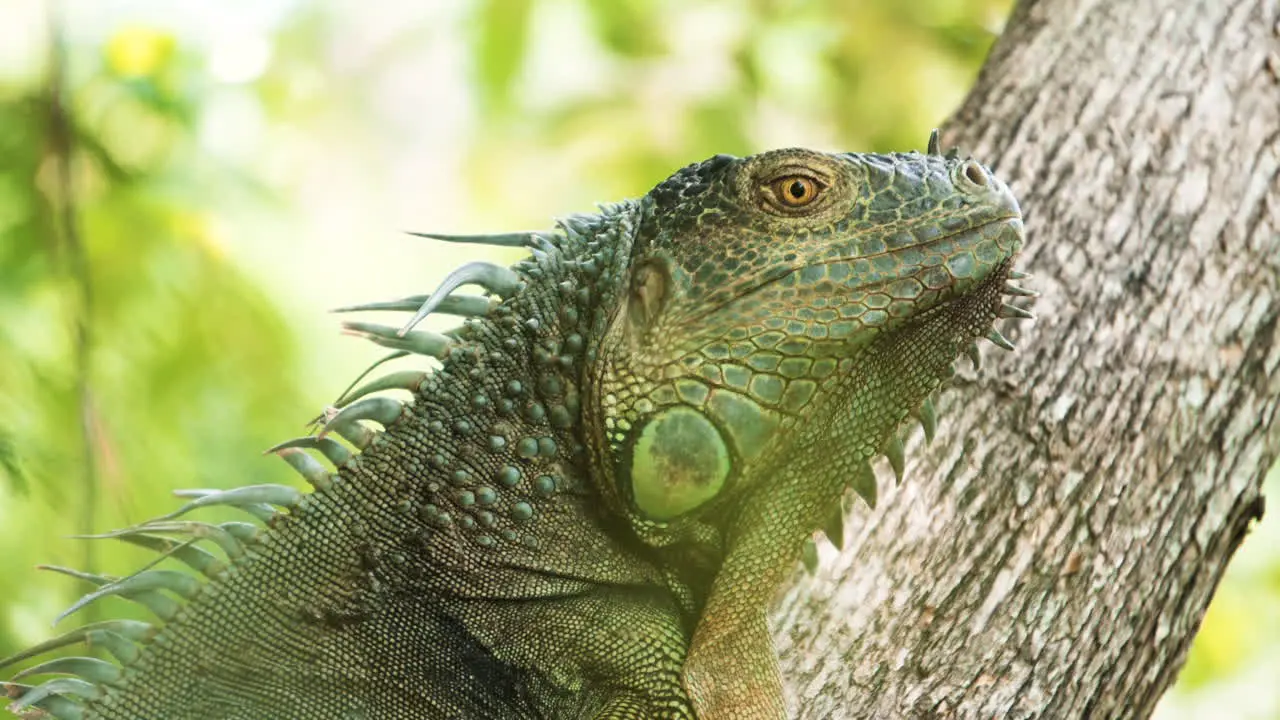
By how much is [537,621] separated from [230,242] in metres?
2.69

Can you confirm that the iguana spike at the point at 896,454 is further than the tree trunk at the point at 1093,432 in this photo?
No

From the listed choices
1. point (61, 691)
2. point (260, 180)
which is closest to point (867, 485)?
point (61, 691)

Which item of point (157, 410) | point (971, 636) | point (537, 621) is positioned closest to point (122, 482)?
point (157, 410)

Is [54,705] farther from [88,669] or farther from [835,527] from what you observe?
[835,527]

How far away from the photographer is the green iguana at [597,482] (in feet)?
9.32

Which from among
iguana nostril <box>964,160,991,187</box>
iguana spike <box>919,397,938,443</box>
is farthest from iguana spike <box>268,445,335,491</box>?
iguana nostril <box>964,160,991,187</box>

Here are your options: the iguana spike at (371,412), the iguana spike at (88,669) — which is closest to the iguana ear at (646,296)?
the iguana spike at (371,412)

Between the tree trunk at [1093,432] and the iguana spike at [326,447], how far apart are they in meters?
1.46

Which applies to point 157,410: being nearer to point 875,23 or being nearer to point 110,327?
point 110,327

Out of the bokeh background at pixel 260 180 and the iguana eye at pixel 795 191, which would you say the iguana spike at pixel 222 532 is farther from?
the iguana eye at pixel 795 191

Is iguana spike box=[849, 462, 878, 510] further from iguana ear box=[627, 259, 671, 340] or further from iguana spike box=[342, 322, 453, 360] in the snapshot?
iguana spike box=[342, 322, 453, 360]

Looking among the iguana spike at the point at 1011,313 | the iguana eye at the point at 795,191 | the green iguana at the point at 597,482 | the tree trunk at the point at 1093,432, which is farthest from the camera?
the tree trunk at the point at 1093,432

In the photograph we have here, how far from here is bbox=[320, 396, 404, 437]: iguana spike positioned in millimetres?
2885

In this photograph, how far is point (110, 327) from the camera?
14.6ft
